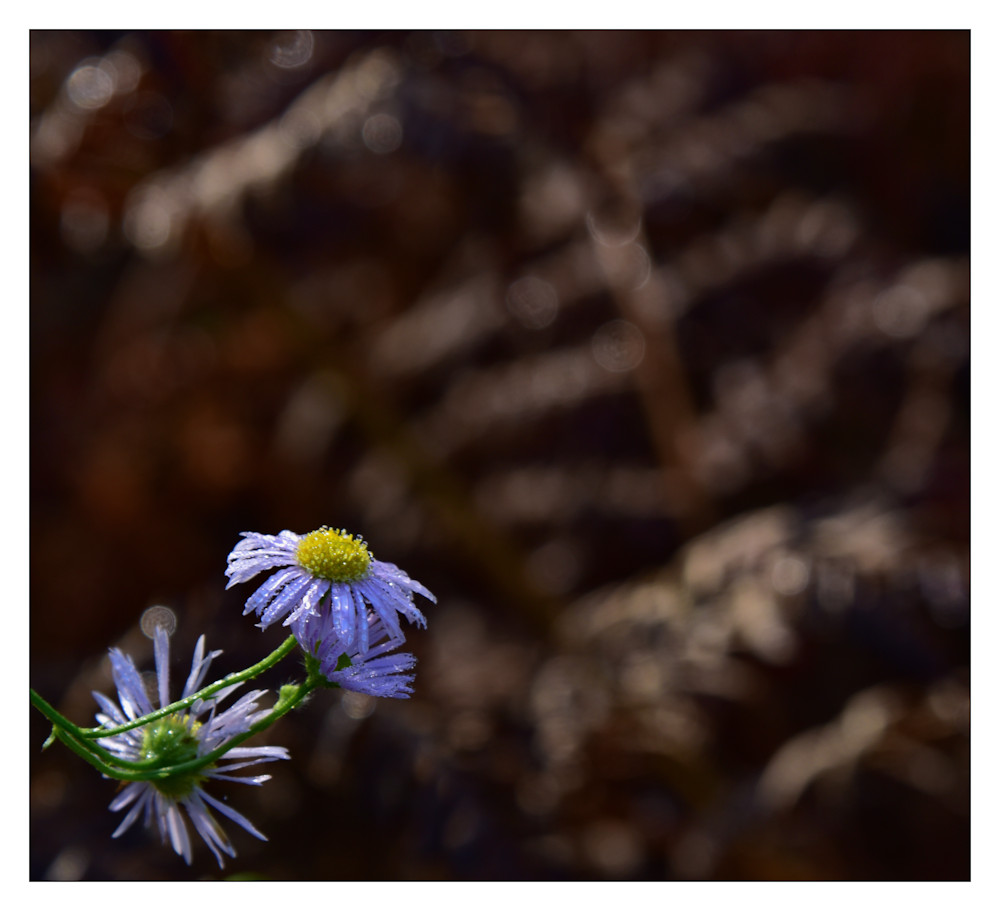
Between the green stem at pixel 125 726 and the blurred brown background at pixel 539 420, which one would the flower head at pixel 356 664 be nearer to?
the green stem at pixel 125 726

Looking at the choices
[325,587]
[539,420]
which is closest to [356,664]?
[325,587]

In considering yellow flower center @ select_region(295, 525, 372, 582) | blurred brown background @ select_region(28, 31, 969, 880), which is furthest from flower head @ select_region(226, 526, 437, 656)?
blurred brown background @ select_region(28, 31, 969, 880)

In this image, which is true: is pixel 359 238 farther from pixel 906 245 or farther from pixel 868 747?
pixel 868 747

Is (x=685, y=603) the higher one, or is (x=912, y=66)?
(x=912, y=66)

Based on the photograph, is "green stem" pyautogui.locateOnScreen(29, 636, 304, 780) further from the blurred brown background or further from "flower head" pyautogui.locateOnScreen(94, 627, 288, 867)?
the blurred brown background

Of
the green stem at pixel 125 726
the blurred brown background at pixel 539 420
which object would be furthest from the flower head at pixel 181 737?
the blurred brown background at pixel 539 420

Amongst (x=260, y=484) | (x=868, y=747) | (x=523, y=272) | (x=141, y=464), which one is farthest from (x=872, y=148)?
(x=141, y=464)

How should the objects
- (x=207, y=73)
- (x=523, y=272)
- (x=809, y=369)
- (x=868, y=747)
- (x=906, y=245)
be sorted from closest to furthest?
(x=868, y=747) → (x=207, y=73) → (x=809, y=369) → (x=906, y=245) → (x=523, y=272)
